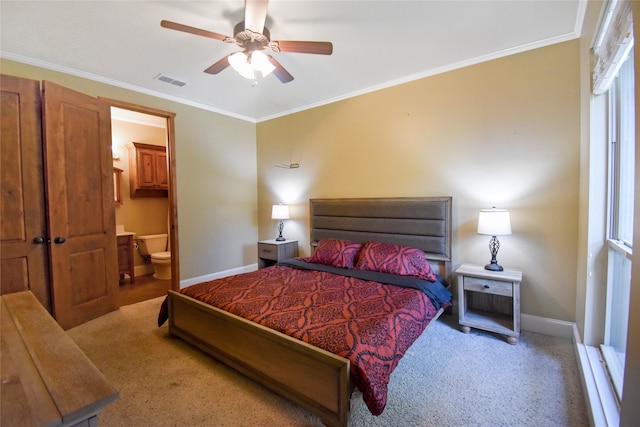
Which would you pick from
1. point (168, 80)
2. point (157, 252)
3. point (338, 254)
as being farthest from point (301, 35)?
point (157, 252)

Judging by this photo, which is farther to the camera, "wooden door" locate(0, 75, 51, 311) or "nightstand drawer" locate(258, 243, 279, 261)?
"nightstand drawer" locate(258, 243, 279, 261)

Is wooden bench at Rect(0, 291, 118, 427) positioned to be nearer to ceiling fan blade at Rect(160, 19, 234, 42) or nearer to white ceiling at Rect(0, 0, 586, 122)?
ceiling fan blade at Rect(160, 19, 234, 42)

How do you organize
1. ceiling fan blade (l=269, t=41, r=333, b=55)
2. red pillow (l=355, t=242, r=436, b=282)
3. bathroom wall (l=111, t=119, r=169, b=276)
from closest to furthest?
ceiling fan blade (l=269, t=41, r=333, b=55) → red pillow (l=355, t=242, r=436, b=282) → bathroom wall (l=111, t=119, r=169, b=276)

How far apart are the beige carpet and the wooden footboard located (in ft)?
0.39

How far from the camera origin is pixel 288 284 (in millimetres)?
2713

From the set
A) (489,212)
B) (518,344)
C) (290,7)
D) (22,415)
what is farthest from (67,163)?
(518,344)

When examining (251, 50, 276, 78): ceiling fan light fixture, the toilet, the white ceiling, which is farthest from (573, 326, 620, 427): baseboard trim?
the toilet

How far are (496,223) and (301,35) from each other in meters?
2.44

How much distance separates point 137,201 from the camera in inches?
200

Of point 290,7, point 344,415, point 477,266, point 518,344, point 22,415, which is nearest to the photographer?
point 22,415

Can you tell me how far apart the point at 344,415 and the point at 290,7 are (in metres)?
2.72

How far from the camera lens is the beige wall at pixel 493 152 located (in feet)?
8.54

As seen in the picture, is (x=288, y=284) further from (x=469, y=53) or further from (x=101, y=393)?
(x=469, y=53)

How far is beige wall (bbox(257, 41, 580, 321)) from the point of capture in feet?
8.54
